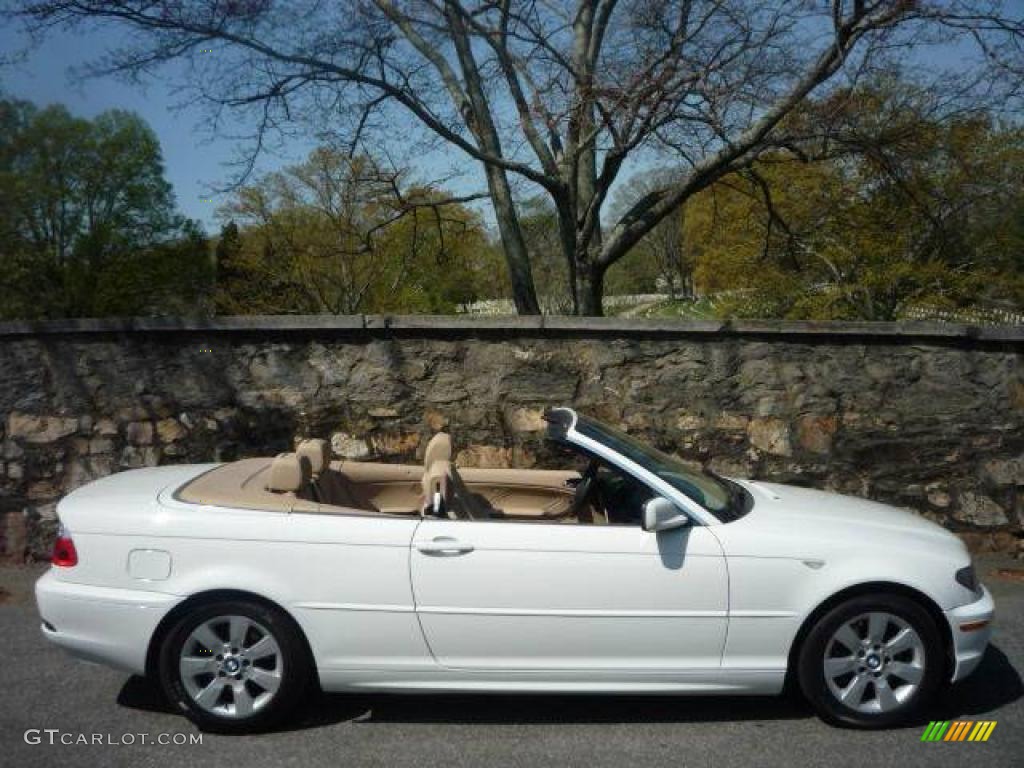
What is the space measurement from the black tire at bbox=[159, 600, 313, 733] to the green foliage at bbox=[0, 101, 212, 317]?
3878 cm

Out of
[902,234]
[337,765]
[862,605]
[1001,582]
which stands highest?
[902,234]

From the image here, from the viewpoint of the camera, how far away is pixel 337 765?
3.60 m

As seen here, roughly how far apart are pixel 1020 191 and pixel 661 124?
39.8ft

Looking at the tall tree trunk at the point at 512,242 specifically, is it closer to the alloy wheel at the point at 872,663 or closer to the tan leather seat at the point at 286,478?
the tan leather seat at the point at 286,478

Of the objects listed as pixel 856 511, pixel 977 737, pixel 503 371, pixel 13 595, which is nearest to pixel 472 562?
pixel 856 511

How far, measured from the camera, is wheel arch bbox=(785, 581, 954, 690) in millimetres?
3910

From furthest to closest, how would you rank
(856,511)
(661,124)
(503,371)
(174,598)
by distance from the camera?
(661,124) → (503,371) → (856,511) → (174,598)

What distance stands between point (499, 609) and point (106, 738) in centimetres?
174

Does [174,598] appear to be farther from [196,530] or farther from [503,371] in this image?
[503,371]

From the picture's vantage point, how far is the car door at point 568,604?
12.6 feet

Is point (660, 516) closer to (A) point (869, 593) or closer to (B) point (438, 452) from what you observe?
(A) point (869, 593)

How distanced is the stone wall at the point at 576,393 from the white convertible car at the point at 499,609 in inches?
116

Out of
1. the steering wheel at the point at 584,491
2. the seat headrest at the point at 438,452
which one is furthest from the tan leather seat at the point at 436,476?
the steering wheel at the point at 584,491

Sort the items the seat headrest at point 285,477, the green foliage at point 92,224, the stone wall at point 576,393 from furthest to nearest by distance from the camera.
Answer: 1. the green foliage at point 92,224
2. the stone wall at point 576,393
3. the seat headrest at point 285,477
